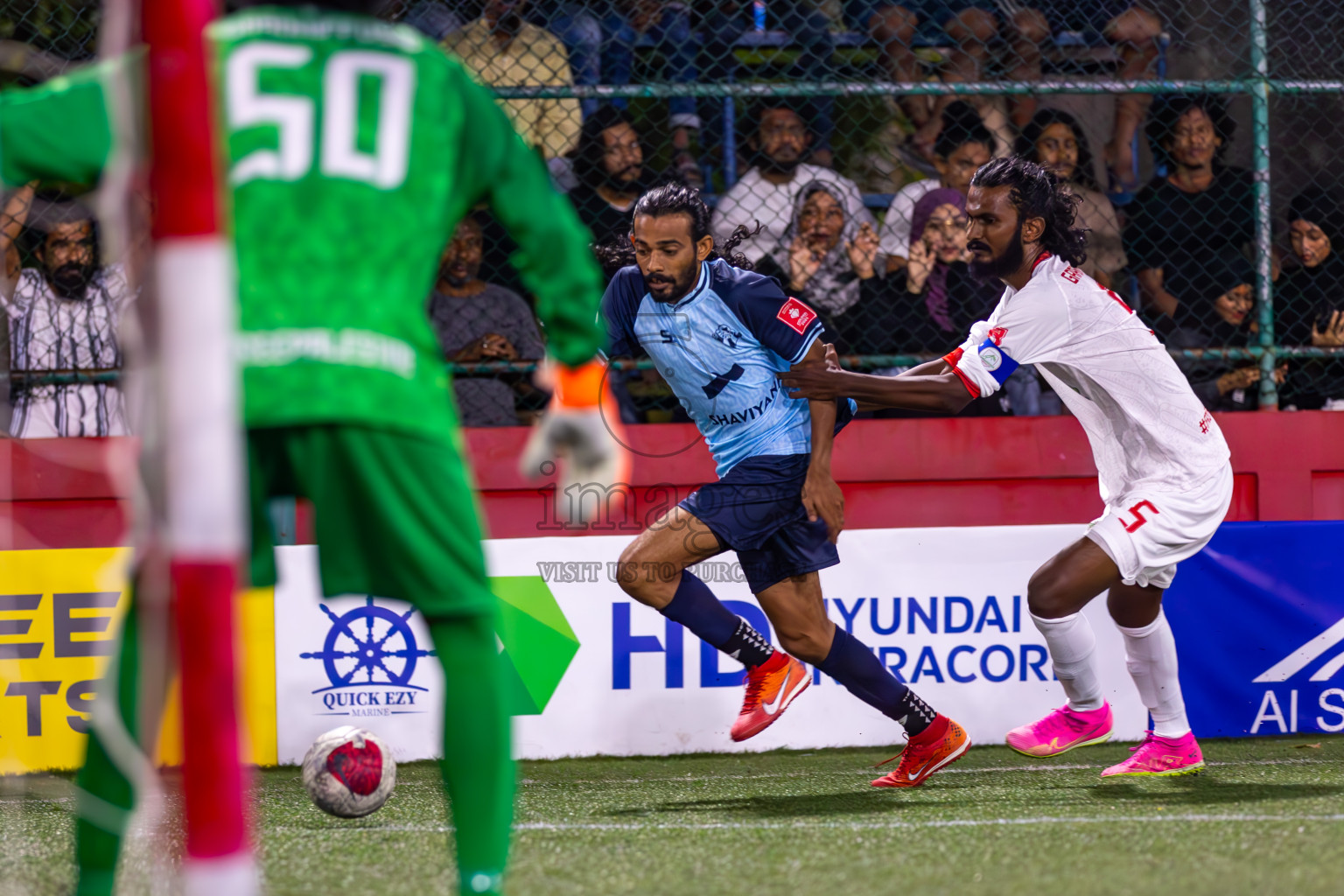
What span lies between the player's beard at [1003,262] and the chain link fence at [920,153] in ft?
4.51

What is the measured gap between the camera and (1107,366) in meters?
4.49

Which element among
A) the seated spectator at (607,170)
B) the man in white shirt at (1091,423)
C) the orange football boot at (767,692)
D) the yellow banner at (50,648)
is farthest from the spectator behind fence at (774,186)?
the yellow banner at (50,648)

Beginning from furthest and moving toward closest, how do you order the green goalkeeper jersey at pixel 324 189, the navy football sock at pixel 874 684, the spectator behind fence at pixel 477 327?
the spectator behind fence at pixel 477 327, the navy football sock at pixel 874 684, the green goalkeeper jersey at pixel 324 189

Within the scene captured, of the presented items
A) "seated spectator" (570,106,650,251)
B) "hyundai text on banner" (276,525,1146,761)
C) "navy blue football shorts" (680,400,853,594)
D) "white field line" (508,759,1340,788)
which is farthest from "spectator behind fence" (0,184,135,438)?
"navy blue football shorts" (680,400,853,594)

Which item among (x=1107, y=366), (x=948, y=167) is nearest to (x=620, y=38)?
(x=948, y=167)

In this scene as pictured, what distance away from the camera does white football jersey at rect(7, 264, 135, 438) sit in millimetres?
5633

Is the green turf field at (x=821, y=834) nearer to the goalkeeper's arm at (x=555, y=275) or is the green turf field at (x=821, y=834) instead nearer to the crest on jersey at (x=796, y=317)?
the goalkeeper's arm at (x=555, y=275)

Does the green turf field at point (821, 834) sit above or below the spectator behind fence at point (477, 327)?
below

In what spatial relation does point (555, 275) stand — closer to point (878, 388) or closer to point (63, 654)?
point (878, 388)

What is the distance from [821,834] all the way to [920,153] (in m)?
3.99

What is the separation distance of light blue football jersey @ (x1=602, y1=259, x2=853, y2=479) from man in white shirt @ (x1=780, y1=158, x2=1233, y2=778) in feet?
0.75

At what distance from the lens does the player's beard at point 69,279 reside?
5660mm

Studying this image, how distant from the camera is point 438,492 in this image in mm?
2162

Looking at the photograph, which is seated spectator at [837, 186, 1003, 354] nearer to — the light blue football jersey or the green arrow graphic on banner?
the light blue football jersey
